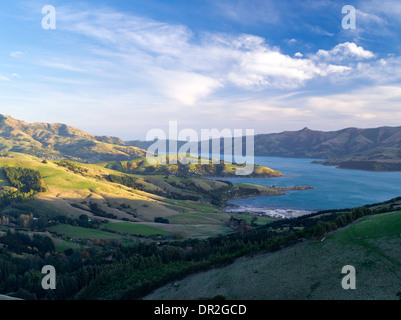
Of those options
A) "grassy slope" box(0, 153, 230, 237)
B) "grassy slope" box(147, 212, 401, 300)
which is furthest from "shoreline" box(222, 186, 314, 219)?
"grassy slope" box(147, 212, 401, 300)

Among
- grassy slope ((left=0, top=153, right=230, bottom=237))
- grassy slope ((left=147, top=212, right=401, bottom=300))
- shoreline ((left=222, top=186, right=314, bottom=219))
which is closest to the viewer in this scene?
A: grassy slope ((left=147, top=212, right=401, bottom=300))

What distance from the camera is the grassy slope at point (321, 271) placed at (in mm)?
21594

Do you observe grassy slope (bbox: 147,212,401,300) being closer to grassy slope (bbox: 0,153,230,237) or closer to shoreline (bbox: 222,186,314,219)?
grassy slope (bbox: 0,153,230,237)

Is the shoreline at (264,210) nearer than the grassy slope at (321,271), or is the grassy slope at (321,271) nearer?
the grassy slope at (321,271)

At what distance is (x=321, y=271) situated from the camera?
2438cm

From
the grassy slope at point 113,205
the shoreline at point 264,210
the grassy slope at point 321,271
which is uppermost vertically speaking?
the grassy slope at point 321,271

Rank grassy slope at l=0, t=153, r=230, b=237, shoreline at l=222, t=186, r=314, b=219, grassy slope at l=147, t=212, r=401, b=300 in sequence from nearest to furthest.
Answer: grassy slope at l=147, t=212, r=401, b=300 → grassy slope at l=0, t=153, r=230, b=237 → shoreline at l=222, t=186, r=314, b=219

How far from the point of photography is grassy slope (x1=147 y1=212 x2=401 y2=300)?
2159 cm

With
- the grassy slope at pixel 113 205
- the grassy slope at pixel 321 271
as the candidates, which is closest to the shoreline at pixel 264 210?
the grassy slope at pixel 113 205

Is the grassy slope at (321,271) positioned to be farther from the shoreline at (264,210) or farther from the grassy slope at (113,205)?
the shoreline at (264,210)

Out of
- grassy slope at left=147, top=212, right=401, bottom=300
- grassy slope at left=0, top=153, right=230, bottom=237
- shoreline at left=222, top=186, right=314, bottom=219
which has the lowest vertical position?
shoreline at left=222, top=186, right=314, bottom=219

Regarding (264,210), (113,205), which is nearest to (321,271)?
(113,205)

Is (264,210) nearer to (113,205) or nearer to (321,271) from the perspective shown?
(113,205)
